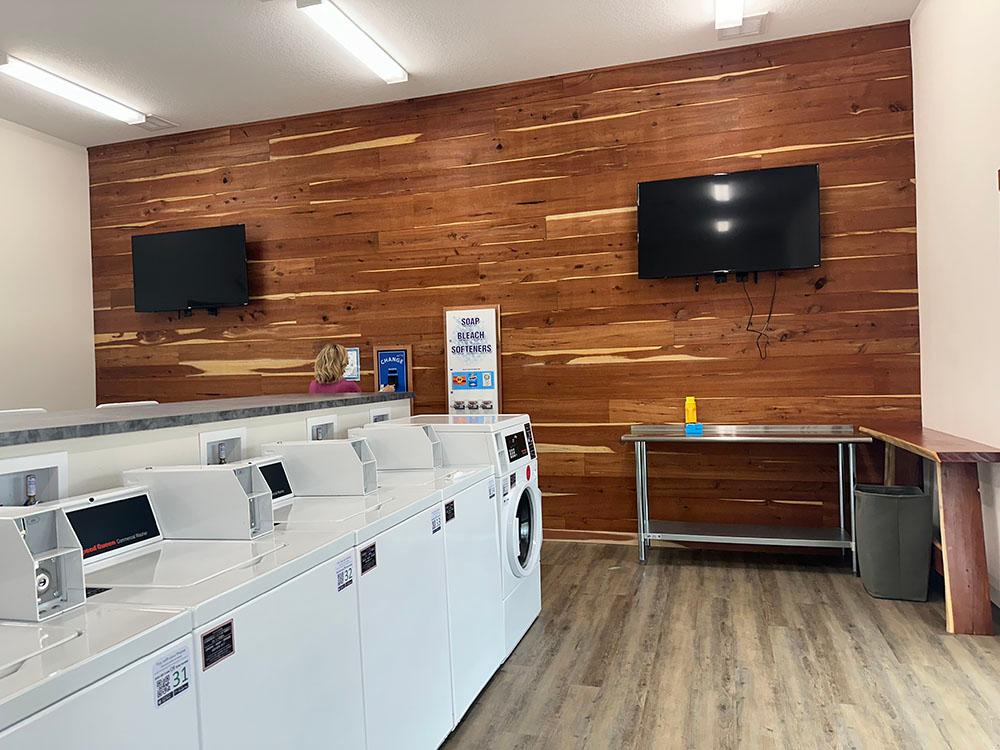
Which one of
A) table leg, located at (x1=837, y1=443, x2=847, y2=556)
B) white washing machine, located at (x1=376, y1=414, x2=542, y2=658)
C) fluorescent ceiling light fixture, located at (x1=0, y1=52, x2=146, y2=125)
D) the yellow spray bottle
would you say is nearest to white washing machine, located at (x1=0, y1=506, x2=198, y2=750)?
white washing machine, located at (x1=376, y1=414, x2=542, y2=658)

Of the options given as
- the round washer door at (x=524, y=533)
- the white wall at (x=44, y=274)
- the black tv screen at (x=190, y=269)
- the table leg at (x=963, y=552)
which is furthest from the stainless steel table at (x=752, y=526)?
the white wall at (x=44, y=274)

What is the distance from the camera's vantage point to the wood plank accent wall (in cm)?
421

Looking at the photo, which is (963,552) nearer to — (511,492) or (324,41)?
(511,492)

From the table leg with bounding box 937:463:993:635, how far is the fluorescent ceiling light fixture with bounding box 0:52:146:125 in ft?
18.0

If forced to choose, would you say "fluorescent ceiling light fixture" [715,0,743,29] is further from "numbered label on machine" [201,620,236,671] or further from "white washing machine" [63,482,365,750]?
"numbered label on machine" [201,620,236,671]

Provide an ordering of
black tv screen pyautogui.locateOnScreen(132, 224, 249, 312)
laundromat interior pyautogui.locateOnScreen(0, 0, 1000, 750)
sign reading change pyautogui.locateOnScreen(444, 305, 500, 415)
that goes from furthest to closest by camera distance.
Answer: black tv screen pyautogui.locateOnScreen(132, 224, 249, 312)
sign reading change pyautogui.locateOnScreen(444, 305, 500, 415)
laundromat interior pyautogui.locateOnScreen(0, 0, 1000, 750)

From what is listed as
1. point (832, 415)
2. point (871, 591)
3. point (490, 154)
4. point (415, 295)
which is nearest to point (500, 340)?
point (415, 295)

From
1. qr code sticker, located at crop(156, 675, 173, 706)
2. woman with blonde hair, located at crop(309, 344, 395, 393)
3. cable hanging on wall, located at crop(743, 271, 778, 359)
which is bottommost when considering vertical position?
qr code sticker, located at crop(156, 675, 173, 706)

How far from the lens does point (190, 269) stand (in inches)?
220

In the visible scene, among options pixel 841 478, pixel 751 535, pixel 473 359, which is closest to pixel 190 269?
pixel 473 359

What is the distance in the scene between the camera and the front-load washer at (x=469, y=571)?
237 cm

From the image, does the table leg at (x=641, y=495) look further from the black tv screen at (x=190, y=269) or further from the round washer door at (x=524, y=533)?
the black tv screen at (x=190, y=269)

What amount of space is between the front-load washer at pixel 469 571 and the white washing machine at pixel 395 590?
0.23 feet

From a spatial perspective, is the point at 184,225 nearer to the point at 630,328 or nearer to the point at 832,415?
the point at 630,328
